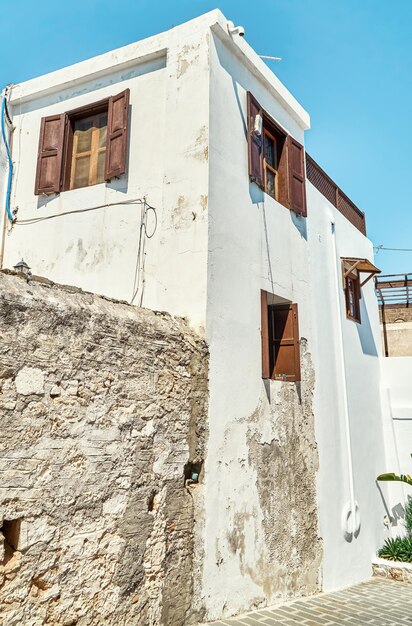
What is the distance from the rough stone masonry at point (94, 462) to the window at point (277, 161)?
3.36 meters

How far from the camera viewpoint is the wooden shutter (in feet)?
25.3

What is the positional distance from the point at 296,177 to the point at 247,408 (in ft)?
13.3

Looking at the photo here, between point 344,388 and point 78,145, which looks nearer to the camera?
point 78,145

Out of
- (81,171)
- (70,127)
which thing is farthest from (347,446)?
(70,127)

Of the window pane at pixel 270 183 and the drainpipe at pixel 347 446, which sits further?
the drainpipe at pixel 347 446

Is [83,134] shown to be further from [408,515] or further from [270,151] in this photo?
[408,515]

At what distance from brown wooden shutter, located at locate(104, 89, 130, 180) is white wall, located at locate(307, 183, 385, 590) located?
3.51 metres

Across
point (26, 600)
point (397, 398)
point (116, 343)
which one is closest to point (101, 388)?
point (116, 343)

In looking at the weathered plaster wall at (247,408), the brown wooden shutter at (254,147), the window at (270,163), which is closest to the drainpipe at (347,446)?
the weathered plaster wall at (247,408)

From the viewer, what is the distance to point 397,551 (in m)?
10.3

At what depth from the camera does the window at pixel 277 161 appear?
758 cm

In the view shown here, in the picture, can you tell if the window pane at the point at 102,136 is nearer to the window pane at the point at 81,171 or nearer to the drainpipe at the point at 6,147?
the window pane at the point at 81,171

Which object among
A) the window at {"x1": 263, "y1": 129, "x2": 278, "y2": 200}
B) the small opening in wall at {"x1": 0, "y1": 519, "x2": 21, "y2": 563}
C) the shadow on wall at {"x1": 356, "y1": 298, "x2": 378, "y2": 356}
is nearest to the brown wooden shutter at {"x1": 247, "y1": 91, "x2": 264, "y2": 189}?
the window at {"x1": 263, "y1": 129, "x2": 278, "y2": 200}

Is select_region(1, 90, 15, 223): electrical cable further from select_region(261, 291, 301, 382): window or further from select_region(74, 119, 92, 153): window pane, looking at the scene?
select_region(261, 291, 301, 382): window
